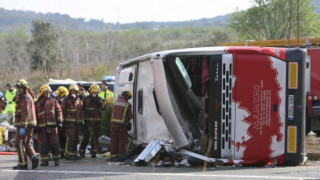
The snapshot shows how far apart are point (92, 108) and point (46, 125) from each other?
73.4 inches

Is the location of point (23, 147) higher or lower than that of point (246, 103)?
lower

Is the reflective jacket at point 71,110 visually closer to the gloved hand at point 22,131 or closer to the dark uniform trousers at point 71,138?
the dark uniform trousers at point 71,138

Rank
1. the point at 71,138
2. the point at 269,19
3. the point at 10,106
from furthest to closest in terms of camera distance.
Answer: the point at 269,19 → the point at 10,106 → the point at 71,138

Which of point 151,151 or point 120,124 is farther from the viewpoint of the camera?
point 120,124

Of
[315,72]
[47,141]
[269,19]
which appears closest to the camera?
[47,141]

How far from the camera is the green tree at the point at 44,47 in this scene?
39.6 metres

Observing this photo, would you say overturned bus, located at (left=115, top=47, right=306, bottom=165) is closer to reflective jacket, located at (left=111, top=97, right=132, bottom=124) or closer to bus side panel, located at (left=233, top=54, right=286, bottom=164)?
bus side panel, located at (left=233, top=54, right=286, bottom=164)

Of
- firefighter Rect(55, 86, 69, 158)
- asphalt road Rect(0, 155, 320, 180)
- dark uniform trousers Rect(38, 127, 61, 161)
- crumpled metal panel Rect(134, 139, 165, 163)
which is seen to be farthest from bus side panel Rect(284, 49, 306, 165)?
firefighter Rect(55, 86, 69, 158)

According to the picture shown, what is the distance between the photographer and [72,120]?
41.6 ft

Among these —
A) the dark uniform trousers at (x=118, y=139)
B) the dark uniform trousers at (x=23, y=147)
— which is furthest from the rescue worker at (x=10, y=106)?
the dark uniform trousers at (x=23, y=147)

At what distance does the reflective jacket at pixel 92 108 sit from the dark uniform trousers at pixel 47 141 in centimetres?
171

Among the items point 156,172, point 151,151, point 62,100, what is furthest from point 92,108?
point 156,172

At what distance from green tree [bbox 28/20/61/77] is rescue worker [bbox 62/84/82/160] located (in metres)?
27.0

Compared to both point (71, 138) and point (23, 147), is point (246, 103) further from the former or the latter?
point (71, 138)
